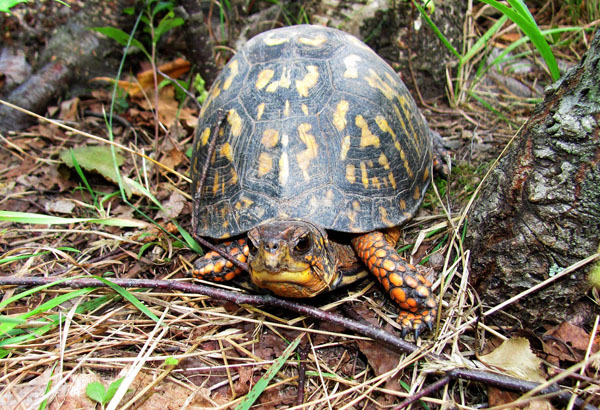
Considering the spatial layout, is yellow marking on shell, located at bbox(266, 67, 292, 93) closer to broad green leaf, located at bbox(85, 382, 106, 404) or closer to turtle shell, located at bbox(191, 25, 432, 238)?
turtle shell, located at bbox(191, 25, 432, 238)

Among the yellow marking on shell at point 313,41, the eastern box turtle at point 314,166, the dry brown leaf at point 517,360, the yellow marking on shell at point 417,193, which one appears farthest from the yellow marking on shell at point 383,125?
the dry brown leaf at point 517,360

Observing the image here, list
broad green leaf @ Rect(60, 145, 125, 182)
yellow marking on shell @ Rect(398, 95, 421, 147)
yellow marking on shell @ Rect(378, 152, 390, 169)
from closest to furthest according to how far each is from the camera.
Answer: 1. yellow marking on shell @ Rect(378, 152, 390, 169)
2. yellow marking on shell @ Rect(398, 95, 421, 147)
3. broad green leaf @ Rect(60, 145, 125, 182)

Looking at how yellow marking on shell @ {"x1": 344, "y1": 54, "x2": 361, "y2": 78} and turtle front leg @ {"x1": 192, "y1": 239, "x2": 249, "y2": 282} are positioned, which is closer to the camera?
turtle front leg @ {"x1": 192, "y1": 239, "x2": 249, "y2": 282}

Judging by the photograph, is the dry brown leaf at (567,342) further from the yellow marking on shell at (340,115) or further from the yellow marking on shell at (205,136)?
the yellow marking on shell at (205,136)

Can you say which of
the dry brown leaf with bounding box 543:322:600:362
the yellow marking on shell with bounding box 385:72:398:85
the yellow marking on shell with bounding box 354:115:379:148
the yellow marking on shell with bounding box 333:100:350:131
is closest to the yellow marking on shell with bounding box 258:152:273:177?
the yellow marking on shell with bounding box 333:100:350:131

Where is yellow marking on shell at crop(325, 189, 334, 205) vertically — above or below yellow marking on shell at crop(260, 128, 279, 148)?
below

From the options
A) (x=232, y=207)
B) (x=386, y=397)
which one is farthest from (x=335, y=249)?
(x=386, y=397)
